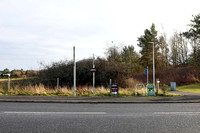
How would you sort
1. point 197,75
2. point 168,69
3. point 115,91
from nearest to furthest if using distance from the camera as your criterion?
point 115,91, point 197,75, point 168,69

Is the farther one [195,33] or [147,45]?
[147,45]

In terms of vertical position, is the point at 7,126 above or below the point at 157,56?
below

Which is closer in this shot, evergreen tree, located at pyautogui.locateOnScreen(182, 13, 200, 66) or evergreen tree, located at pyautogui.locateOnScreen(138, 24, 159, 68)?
evergreen tree, located at pyautogui.locateOnScreen(182, 13, 200, 66)

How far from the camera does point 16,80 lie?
79.9 ft

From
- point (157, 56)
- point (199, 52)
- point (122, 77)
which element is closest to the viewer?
point (122, 77)

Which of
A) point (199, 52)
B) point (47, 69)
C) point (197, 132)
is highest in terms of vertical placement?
point (199, 52)

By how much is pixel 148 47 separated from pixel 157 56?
12.3 feet

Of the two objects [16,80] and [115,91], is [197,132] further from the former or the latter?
[16,80]

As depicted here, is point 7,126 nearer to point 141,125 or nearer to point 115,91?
point 141,125

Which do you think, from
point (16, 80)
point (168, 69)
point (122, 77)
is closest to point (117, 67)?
point (122, 77)

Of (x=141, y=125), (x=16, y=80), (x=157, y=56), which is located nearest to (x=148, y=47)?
(x=157, y=56)

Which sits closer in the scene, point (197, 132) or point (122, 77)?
point (197, 132)

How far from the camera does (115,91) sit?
625 inches

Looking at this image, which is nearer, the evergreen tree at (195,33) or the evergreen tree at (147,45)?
the evergreen tree at (195,33)
